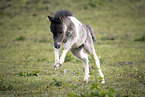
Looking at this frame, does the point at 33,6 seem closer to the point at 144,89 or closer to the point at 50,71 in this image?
the point at 50,71

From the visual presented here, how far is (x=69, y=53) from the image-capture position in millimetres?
13930

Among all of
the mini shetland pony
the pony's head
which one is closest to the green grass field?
the mini shetland pony

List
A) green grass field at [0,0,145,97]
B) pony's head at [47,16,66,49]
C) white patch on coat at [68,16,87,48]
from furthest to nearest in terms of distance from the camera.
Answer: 1. white patch on coat at [68,16,87,48]
2. green grass field at [0,0,145,97]
3. pony's head at [47,16,66,49]

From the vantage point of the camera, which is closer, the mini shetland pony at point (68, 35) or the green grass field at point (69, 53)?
the mini shetland pony at point (68, 35)

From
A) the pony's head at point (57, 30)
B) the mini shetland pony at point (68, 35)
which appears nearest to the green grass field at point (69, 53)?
the mini shetland pony at point (68, 35)

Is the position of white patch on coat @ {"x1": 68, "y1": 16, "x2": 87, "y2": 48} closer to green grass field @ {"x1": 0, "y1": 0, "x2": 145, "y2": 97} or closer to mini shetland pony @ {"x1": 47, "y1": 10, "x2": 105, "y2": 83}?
mini shetland pony @ {"x1": 47, "y1": 10, "x2": 105, "y2": 83}

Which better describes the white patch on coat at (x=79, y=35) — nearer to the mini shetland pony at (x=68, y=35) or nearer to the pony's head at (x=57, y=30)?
the mini shetland pony at (x=68, y=35)

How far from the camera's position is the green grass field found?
6.14m

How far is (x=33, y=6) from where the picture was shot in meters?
35.4

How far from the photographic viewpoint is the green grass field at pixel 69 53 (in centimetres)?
614

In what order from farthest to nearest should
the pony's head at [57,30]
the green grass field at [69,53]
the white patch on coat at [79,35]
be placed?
1. the white patch on coat at [79,35]
2. the green grass field at [69,53]
3. the pony's head at [57,30]

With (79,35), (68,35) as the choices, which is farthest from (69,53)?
(68,35)

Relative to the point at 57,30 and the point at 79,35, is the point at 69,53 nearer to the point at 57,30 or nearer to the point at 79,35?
the point at 79,35

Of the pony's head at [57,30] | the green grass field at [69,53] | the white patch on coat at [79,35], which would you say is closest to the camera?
the pony's head at [57,30]
